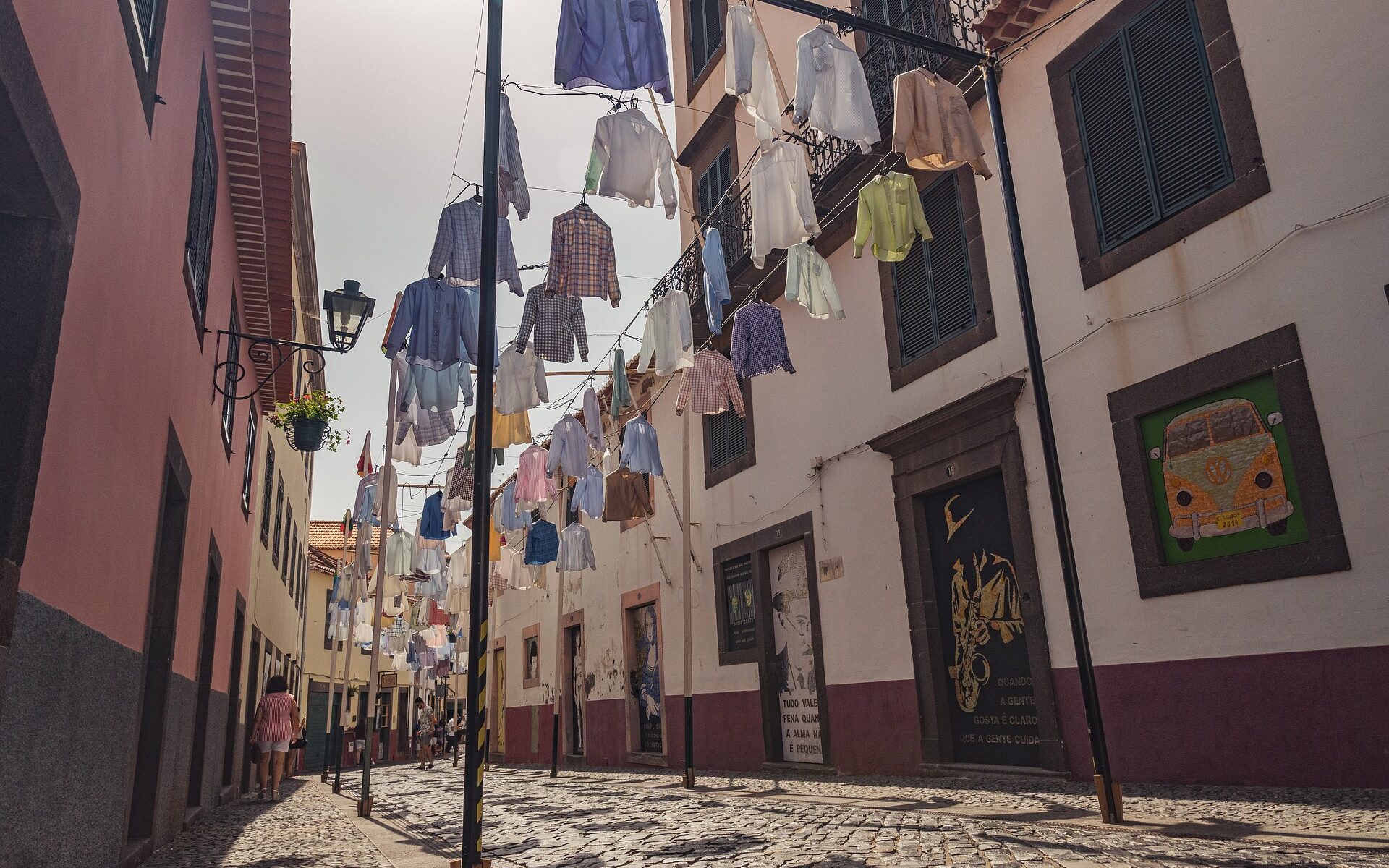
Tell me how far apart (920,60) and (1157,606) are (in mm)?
6411

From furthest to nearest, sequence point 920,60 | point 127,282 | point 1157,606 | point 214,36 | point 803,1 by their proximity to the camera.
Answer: point 920,60 < point 214,36 < point 1157,606 < point 803,1 < point 127,282

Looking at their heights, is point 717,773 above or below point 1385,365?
below

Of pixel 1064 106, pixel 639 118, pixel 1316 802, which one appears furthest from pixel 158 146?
pixel 1316 802

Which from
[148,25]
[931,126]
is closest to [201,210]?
[148,25]

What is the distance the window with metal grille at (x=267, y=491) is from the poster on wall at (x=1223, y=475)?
13.3 m

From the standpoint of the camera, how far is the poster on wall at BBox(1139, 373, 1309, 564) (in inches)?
265

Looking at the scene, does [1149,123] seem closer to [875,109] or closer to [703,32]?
[875,109]

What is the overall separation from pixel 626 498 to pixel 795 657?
13.2 feet

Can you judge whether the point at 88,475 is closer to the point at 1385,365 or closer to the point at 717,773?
the point at 1385,365

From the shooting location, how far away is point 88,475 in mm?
4496

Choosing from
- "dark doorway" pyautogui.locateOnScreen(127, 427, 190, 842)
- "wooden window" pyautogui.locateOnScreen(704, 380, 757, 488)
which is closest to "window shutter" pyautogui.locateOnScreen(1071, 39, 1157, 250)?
"wooden window" pyautogui.locateOnScreen(704, 380, 757, 488)

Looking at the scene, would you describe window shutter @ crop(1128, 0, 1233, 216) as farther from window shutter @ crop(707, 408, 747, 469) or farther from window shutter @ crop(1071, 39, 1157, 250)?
window shutter @ crop(707, 408, 747, 469)

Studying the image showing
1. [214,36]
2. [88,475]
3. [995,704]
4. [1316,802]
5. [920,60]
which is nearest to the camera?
[88,475]

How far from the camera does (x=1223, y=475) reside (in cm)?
710
